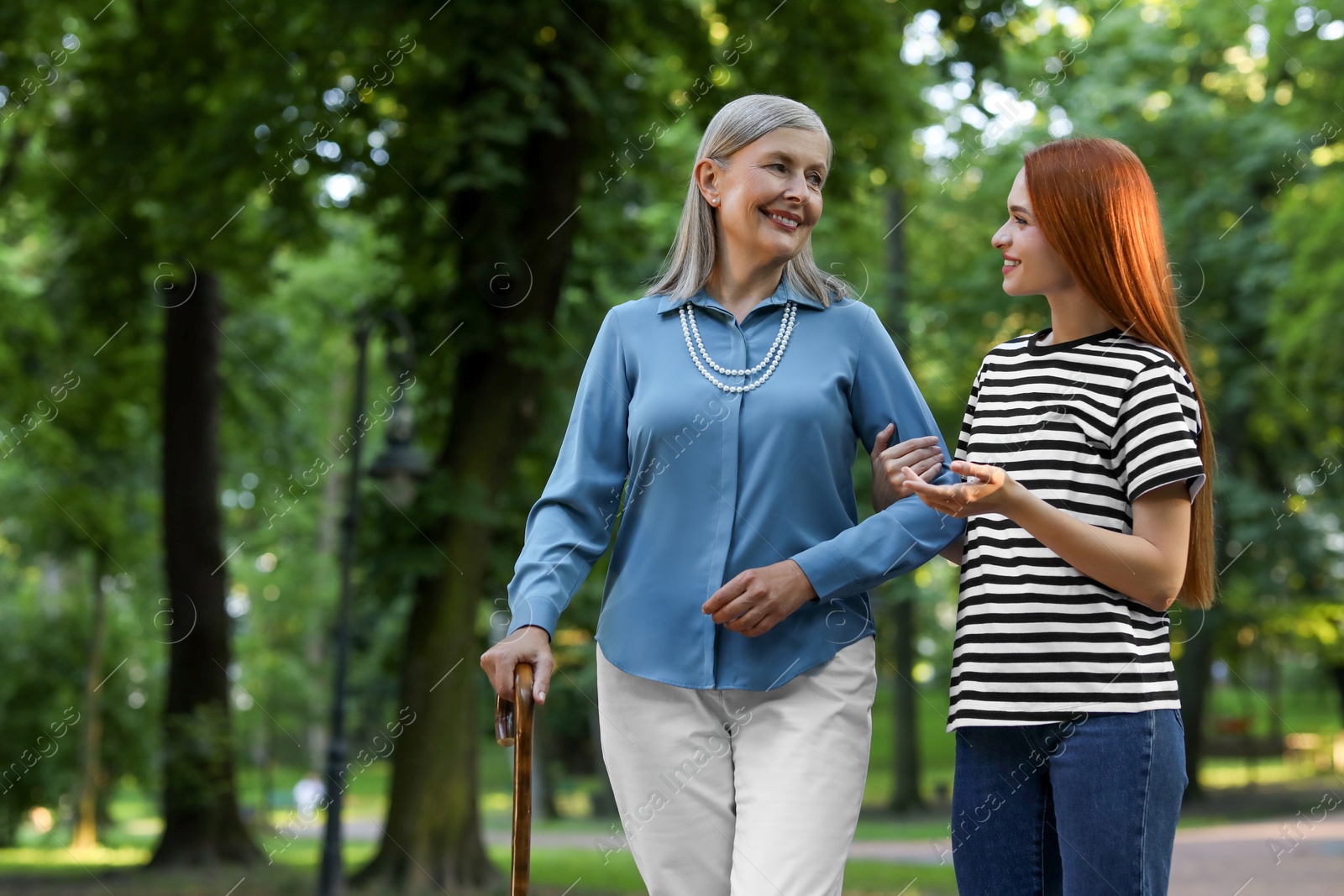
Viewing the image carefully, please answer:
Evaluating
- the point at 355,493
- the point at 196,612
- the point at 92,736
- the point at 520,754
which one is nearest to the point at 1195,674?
the point at 196,612

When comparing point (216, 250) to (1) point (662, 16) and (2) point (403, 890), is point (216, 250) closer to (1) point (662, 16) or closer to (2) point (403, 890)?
(1) point (662, 16)

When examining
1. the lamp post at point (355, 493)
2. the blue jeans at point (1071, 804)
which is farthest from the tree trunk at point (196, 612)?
the blue jeans at point (1071, 804)

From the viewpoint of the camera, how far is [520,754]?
250 cm

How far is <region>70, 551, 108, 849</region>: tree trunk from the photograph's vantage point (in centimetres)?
2303

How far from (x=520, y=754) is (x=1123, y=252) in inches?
52.5

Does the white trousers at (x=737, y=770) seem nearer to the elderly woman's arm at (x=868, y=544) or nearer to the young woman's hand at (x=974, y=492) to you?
the elderly woman's arm at (x=868, y=544)

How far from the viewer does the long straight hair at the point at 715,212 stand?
2.75 metres

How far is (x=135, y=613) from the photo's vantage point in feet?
89.7

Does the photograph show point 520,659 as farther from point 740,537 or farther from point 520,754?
point 740,537

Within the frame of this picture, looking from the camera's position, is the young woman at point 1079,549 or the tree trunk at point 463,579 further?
the tree trunk at point 463,579

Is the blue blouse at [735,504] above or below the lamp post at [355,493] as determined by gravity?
above

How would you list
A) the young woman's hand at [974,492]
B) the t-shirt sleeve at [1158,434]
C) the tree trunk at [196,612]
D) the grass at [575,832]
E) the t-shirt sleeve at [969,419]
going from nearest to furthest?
the young woman's hand at [974,492]
the t-shirt sleeve at [1158,434]
the t-shirt sleeve at [969,419]
the grass at [575,832]
the tree trunk at [196,612]

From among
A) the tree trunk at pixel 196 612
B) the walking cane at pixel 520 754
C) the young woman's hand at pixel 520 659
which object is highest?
the young woman's hand at pixel 520 659

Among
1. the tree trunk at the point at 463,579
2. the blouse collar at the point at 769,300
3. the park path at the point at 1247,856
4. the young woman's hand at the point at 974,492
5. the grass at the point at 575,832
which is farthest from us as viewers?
the grass at the point at 575,832
